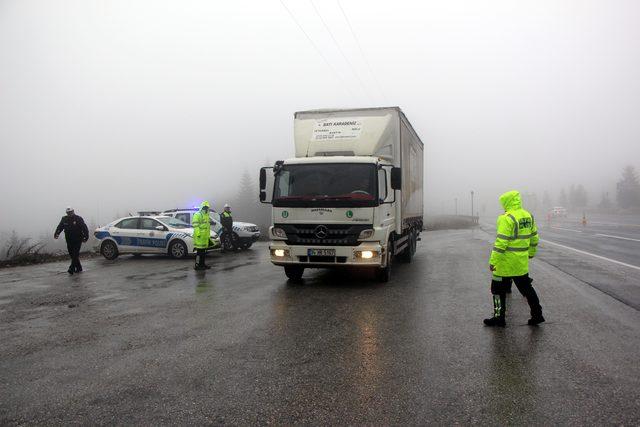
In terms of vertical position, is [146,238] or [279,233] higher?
[279,233]

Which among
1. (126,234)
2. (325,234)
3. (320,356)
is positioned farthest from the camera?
(126,234)

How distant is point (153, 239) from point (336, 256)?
375 inches

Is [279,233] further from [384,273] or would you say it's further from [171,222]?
[171,222]

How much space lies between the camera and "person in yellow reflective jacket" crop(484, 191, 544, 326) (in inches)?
210

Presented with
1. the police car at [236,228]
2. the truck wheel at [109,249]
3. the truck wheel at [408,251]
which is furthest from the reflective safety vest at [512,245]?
the truck wheel at [109,249]

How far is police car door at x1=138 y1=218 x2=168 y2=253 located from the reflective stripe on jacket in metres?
3.83

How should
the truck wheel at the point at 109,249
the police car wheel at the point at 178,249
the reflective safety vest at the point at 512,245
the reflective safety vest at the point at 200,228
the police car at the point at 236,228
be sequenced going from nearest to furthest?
the reflective safety vest at the point at 512,245, the reflective safety vest at the point at 200,228, the police car wheel at the point at 178,249, the truck wheel at the point at 109,249, the police car at the point at 236,228

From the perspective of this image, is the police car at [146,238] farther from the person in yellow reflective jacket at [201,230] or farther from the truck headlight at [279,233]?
the truck headlight at [279,233]

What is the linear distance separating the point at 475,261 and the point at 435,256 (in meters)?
1.90

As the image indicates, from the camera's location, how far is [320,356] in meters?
4.42

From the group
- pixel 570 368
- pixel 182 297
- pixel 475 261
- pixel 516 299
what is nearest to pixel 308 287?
pixel 182 297

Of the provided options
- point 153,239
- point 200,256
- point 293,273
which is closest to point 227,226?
point 153,239

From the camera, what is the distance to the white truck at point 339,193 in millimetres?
8055

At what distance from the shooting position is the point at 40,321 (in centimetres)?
632
